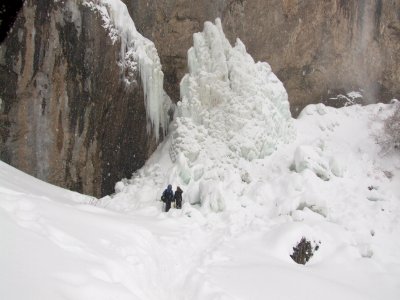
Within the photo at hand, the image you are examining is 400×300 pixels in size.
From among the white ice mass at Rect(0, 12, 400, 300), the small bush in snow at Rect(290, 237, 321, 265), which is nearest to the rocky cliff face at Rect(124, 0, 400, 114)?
the white ice mass at Rect(0, 12, 400, 300)

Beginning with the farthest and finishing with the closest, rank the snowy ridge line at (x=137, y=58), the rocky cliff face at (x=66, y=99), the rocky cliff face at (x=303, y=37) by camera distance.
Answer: the rocky cliff face at (x=303, y=37) < the snowy ridge line at (x=137, y=58) < the rocky cliff face at (x=66, y=99)

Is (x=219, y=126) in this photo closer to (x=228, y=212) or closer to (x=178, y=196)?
(x=178, y=196)

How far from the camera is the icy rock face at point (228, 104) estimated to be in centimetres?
1523

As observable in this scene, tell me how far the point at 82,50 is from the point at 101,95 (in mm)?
1459

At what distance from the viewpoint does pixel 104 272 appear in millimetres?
5840

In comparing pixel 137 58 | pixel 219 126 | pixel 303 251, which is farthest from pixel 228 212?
pixel 137 58

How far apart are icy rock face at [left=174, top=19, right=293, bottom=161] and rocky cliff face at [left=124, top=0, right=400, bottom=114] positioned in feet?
5.91

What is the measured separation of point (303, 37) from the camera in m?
19.3

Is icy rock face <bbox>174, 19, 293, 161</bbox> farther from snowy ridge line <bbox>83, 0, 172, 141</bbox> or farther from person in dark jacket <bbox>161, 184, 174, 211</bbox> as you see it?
person in dark jacket <bbox>161, 184, 174, 211</bbox>

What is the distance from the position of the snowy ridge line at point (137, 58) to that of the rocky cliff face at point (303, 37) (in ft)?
6.17

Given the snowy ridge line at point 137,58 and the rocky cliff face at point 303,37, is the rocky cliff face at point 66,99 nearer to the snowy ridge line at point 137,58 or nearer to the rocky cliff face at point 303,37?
the snowy ridge line at point 137,58

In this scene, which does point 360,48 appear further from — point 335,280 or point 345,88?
point 335,280

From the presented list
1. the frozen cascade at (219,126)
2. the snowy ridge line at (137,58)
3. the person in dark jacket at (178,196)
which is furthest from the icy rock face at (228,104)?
the person in dark jacket at (178,196)

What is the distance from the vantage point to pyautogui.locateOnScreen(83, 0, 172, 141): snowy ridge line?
1413cm
